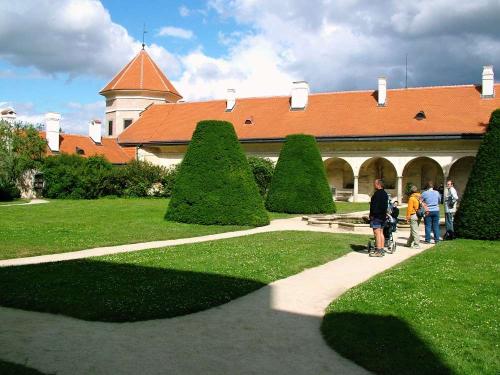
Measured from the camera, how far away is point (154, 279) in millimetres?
8008

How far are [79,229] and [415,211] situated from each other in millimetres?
9320

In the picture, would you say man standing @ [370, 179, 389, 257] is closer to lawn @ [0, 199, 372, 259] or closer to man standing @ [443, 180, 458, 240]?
man standing @ [443, 180, 458, 240]

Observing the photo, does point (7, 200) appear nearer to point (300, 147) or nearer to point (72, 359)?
point (300, 147)

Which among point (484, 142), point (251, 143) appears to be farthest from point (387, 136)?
point (484, 142)

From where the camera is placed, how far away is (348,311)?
20.9 feet

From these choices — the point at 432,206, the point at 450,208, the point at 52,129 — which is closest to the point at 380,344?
the point at 432,206

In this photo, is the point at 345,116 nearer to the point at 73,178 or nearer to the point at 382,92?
the point at 382,92

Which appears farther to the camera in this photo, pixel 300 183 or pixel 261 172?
pixel 261 172

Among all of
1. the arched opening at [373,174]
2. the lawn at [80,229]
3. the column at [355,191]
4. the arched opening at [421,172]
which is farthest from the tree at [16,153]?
the arched opening at [421,172]

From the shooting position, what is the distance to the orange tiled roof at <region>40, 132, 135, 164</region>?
3928 centimetres

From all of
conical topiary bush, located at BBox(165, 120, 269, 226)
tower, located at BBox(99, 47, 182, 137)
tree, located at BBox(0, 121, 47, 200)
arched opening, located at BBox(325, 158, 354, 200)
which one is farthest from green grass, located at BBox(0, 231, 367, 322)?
tower, located at BBox(99, 47, 182, 137)

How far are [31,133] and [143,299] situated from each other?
3059 cm

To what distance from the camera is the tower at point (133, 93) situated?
45.5 metres

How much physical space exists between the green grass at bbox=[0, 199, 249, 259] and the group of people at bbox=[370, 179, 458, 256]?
5403mm
